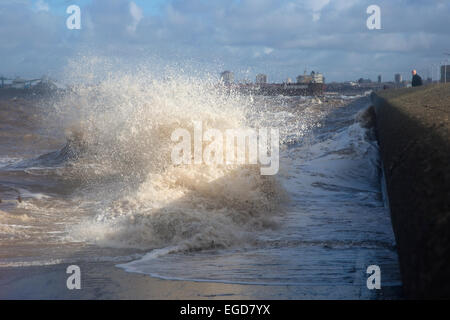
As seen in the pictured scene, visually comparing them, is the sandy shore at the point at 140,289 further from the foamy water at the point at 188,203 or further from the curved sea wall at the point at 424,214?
the curved sea wall at the point at 424,214

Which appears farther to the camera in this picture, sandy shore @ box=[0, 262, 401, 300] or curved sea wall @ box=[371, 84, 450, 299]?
sandy shore @ box=[0, 262, 401, 300]

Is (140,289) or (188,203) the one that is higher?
(188,203)

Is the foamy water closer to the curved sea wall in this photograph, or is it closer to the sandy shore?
the sandy shore

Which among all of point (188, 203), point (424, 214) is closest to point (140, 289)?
point (424, 214)

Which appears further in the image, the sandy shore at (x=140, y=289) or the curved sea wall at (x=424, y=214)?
the sandy shore at (x=140, y=289)

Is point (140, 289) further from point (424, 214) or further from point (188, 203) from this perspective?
point (188, 203)

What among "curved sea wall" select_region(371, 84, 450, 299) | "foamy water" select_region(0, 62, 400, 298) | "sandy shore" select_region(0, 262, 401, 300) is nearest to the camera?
"curved sea wall" select_region(371, 84, 450, 299)

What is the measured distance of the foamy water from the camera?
446 centimetres

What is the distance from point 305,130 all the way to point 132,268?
13.8 metres

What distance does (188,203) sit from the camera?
21.3 feet

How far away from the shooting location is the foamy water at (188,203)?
4457mm

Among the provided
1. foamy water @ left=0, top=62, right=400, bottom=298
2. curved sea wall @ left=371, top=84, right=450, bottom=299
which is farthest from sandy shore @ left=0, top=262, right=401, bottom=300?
curved sea wall @ left=371, top=84, right=450, bottom=299

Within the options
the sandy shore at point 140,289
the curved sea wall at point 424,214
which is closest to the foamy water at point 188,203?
the sandy shore at point 140,289

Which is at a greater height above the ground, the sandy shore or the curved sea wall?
the curved sea wall
